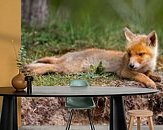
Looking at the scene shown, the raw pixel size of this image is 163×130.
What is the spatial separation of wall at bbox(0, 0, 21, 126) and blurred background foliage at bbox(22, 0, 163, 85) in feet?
0.38

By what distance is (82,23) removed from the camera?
18.9ft

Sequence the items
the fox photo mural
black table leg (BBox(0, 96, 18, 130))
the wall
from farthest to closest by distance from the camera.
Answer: the fox photo mural < the wall < black table leg (BBox(0, 96, 18, 130))

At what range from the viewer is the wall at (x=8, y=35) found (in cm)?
550

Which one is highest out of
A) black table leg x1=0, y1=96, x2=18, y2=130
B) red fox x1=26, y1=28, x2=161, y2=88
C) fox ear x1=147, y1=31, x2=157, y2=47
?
fox ear x1=147, y1=31, x2=157, y2=47

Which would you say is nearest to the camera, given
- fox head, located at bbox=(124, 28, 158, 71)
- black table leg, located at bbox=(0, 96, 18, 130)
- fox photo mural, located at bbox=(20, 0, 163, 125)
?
black table leg, located at bbox=(0, 96, 18, 130)

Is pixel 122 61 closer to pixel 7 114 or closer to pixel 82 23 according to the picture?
pixel 82 23

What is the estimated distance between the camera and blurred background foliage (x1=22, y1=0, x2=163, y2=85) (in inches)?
226

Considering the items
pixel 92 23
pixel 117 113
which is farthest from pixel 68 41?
pixel 117 113

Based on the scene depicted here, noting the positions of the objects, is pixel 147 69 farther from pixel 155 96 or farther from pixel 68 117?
pixel 68 117

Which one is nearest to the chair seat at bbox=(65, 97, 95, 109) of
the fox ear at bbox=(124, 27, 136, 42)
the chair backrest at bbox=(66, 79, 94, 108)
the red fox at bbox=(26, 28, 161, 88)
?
the chair backrest at bbox=(66, 79, 94, 108)

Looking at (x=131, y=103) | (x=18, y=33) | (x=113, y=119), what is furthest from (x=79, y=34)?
(x=113, y=119)

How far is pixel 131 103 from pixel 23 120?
1.61m

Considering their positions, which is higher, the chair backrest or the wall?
the wall

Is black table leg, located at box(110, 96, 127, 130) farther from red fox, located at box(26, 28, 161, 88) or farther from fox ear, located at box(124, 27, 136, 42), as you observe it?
fox ear, located at box(124, 27, 136, 42)
